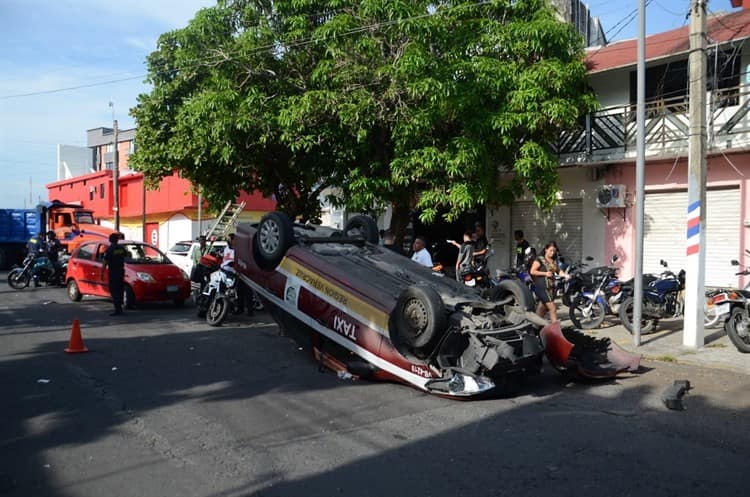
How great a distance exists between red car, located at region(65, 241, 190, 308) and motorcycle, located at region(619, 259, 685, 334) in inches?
377

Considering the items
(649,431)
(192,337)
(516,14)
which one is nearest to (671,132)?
(516,14)

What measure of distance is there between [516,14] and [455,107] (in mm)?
3359

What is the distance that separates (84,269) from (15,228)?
53.6ft

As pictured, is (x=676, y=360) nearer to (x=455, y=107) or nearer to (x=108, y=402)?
(x=455, y=107)

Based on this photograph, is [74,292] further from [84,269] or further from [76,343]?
[76,343]

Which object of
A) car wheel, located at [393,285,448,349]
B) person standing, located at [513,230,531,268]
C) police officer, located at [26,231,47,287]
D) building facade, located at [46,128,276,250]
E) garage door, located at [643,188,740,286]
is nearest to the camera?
car wheel, located at [393,285,448,349]

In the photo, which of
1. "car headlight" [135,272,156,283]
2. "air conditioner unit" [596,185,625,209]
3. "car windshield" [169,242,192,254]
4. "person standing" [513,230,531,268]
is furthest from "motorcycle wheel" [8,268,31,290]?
"air conditioner unit" [596,185,625,209]

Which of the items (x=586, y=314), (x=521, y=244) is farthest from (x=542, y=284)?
(x=521, y=244)

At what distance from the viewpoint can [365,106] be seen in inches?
480

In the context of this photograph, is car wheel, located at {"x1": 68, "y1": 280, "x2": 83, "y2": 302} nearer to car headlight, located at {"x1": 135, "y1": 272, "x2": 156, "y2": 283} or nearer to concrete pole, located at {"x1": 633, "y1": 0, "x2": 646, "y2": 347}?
car headlight, located at {"x1": 135, "y1": 272, "x2": 156, "y2": 283}

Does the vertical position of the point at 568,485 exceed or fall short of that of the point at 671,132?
it falls short

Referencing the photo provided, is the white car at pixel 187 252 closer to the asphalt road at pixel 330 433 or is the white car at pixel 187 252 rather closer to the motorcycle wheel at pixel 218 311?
the motorcycle wheel at pixel 218 311

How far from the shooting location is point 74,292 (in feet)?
51.5

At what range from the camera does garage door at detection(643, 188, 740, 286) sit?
1345cm
